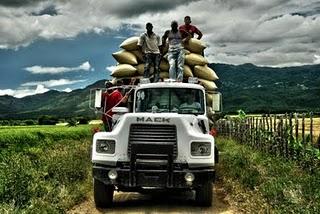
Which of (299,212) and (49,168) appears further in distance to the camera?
(49,168)

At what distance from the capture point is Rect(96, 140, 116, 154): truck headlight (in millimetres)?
9898

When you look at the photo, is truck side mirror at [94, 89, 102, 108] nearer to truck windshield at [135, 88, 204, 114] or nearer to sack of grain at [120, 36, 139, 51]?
truck windshield at [135, 88, 204, 114]

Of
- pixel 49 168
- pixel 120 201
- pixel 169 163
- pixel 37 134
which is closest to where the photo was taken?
pixel 169 163

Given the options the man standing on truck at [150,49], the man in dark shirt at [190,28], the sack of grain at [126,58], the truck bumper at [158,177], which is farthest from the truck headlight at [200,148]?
the man in dark shirt at [190,28]

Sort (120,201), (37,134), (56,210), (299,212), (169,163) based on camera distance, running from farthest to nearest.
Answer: (37,134), (120,201), (169,163), (56,210), (299,212)

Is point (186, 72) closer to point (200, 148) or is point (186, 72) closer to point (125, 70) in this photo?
point (125, 70)

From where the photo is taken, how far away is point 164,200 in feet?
36.8

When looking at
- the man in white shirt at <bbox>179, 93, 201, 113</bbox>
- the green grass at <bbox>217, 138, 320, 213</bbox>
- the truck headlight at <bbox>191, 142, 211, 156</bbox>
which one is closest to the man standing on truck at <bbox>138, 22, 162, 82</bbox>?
the man in white shirt at <bbox>179, 93, 201, 113</bbox>

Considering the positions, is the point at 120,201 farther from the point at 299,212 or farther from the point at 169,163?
the point at 299,212

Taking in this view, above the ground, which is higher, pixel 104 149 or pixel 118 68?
pixel 118 68

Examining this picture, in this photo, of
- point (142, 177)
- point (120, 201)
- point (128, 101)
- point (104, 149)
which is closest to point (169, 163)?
point (142, 177)

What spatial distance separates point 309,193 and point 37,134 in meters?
18.7

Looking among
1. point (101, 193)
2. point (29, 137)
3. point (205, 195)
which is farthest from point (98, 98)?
point (29, 137)

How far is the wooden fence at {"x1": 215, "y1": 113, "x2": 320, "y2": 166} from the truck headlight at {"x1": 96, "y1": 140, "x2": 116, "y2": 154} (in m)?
5.70
